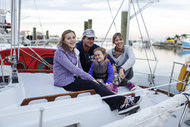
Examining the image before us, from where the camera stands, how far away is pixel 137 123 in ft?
4.25

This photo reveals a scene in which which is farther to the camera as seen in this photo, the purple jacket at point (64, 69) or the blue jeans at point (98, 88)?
the purple jacket at point (64, 69)

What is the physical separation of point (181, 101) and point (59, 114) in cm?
117

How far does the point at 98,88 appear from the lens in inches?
78.9

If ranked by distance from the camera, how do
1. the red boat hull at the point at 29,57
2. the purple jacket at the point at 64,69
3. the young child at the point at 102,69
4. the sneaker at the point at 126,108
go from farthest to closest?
the red boat hull at the point at 29,57, the young child at the point at 102,69, the purple jacket at the point at 64,69, the sneaker at the point at 126,108

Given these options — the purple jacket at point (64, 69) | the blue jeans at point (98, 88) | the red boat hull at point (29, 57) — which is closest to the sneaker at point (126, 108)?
the blue jeans at point (98, 88)

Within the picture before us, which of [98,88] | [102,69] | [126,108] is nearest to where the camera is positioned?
[126,108]

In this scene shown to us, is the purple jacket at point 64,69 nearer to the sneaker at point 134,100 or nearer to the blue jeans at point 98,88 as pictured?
the blue jeans at point 98,88

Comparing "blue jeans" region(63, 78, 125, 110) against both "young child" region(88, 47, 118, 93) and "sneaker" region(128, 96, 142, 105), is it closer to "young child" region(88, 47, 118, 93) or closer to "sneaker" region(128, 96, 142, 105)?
"sneaker" region(128, 96, 142, 105)

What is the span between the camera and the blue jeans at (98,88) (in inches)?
73.5

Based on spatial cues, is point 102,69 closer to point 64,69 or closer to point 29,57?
point 64,69

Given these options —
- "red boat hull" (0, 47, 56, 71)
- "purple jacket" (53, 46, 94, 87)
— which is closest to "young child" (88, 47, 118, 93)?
"purple jacket" (53, 46, 94, 87)

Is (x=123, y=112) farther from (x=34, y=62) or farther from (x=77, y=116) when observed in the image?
(x=34, y=62)

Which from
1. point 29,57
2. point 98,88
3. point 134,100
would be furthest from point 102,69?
point 29,57

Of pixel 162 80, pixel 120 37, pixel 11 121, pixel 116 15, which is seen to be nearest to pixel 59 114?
pixel 11 121
